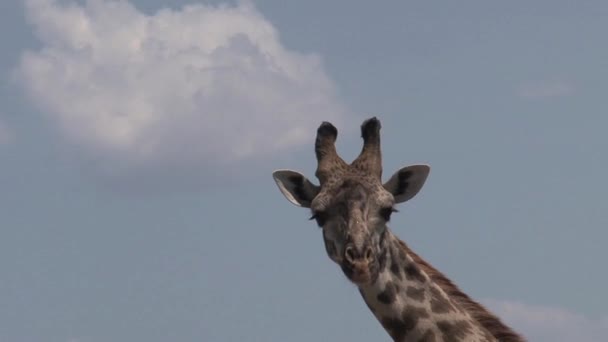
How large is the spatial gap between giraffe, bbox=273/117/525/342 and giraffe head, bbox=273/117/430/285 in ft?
0.05

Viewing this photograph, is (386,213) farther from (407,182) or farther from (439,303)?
(439,303)

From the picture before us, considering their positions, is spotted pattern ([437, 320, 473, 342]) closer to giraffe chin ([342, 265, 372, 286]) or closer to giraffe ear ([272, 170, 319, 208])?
giraffe chin ([342, 265, 372, 286])

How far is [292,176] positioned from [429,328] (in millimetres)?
3652

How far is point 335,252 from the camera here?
76.0ft

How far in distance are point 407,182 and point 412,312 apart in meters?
2.72

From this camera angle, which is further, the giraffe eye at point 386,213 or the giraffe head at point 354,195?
the giraffe eye at point 386,213

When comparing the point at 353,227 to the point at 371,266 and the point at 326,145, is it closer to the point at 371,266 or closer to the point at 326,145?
the point at 371,266

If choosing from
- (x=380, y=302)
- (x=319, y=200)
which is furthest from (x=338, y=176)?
(x=380, y=302)

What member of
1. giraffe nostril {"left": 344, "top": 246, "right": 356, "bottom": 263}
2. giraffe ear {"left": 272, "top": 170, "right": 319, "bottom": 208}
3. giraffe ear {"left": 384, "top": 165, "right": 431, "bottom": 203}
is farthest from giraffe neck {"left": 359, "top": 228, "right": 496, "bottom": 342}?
giraffe ear {"left": 272, "top": 170, "right": 319, "bottom": 208}

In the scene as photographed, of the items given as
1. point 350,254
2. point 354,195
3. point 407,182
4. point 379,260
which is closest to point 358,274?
point 350,254

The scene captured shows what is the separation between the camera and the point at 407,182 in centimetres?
2491

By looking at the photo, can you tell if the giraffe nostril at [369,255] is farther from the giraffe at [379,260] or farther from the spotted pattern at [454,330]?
the spotted pattern at [454,330]

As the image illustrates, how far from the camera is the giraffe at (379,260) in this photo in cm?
2288

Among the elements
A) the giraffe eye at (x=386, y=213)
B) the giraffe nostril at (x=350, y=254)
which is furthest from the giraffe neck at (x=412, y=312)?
the giraffe nostril at (x=350, y=254)
